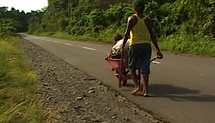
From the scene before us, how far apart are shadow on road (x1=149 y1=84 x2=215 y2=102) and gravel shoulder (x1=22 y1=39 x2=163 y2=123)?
85 cm

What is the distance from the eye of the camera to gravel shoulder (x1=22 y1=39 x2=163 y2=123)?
570 cm

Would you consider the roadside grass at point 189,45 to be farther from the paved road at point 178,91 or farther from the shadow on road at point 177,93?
the shadow on road at point 177,93

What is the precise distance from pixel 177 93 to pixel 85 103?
6.60 ft

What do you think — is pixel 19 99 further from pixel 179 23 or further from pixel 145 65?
pixel 179 23

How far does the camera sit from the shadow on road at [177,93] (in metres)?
6.97

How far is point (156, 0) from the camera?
84.8 ft

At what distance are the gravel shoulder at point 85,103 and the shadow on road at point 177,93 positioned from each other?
2.78 feet

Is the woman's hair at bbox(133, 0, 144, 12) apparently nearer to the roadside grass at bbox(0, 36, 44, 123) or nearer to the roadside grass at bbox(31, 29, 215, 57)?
the roadside grass at bbox(0, 36, 44, 123)

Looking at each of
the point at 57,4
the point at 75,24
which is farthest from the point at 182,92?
the point at 57,4

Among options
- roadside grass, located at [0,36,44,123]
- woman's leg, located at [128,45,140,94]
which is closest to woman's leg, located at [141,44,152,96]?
woman's leg, located at [128,45,140,94]

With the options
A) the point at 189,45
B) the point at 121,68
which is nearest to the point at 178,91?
the point at 121,68

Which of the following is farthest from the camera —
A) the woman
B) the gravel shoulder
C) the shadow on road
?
the woman

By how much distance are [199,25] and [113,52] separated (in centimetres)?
1155

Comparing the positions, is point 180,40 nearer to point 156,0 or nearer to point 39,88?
point 156,0
